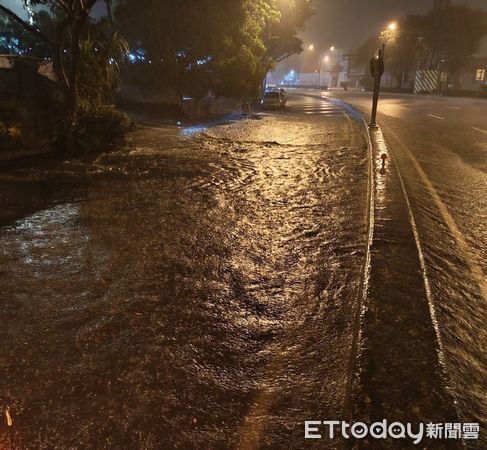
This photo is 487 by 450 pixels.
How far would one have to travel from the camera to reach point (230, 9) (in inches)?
773

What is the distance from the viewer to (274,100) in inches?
1135

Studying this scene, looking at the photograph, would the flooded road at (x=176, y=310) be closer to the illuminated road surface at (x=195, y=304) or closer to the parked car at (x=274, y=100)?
the illuminated road surface at (x=195, y=304)

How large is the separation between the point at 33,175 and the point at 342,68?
9675 centimetres

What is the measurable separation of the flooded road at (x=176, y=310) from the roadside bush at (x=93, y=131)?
2721 millimetres

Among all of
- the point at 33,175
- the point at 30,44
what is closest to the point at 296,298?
the point at 33,175

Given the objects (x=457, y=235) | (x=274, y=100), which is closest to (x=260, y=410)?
(x=457, y=235)

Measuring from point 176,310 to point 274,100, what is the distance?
2675 cm

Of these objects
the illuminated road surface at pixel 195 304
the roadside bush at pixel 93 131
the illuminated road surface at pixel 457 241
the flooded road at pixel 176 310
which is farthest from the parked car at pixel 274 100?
the flooded road at pixel 176 310

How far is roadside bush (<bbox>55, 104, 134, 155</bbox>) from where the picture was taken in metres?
10.4

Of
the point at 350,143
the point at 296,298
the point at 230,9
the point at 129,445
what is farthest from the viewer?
the point at 230,9

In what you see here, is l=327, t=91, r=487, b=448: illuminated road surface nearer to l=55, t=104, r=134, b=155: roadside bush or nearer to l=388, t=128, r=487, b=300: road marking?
l=388, t=128, r=487, b=300: road marking

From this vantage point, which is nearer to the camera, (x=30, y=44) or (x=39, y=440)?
(x=39, y=440)

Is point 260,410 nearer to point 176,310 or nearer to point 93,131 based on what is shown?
point 176,310

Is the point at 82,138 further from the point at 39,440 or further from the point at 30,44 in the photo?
the point at 30,44
